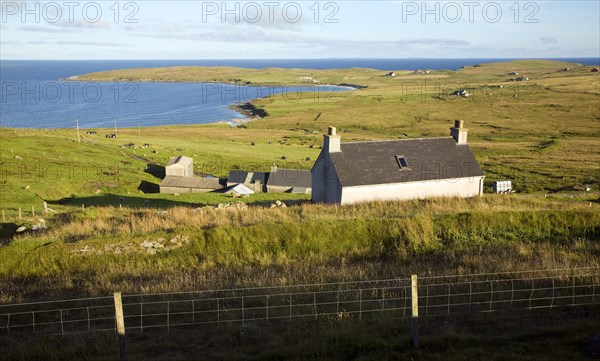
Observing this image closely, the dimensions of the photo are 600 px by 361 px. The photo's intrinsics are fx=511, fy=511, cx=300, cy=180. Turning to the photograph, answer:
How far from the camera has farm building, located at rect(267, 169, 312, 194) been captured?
57312 mm

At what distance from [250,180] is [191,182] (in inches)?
258

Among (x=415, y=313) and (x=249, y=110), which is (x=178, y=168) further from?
(x=249, y=110)

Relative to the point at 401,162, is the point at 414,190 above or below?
below

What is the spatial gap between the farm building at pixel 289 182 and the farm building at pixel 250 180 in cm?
75

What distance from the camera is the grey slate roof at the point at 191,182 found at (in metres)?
56.1

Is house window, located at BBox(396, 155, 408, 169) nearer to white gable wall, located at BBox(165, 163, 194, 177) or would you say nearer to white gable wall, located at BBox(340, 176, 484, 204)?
→ white gable wall, located at BBox(340, 176, 484, 204)

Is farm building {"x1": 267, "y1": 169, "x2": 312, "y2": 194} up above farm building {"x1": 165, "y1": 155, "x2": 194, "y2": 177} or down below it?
below

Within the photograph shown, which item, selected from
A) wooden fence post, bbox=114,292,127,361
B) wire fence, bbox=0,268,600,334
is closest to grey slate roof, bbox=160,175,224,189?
wire fence, bbox=0,268,600,334

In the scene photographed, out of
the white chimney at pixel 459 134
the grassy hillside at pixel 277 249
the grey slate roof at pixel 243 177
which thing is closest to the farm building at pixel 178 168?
the grey slate roof at pixel 243 177

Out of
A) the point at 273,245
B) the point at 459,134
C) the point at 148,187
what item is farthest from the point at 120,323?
the point at 148,187

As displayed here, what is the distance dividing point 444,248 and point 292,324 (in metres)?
10.3

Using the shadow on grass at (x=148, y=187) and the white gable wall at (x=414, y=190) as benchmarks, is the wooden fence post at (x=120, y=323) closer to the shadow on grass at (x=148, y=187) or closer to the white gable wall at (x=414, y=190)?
the white gable wall at (x=414, y=190)

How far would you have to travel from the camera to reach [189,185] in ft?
184

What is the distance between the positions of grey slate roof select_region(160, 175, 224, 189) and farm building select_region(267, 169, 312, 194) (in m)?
5.74
